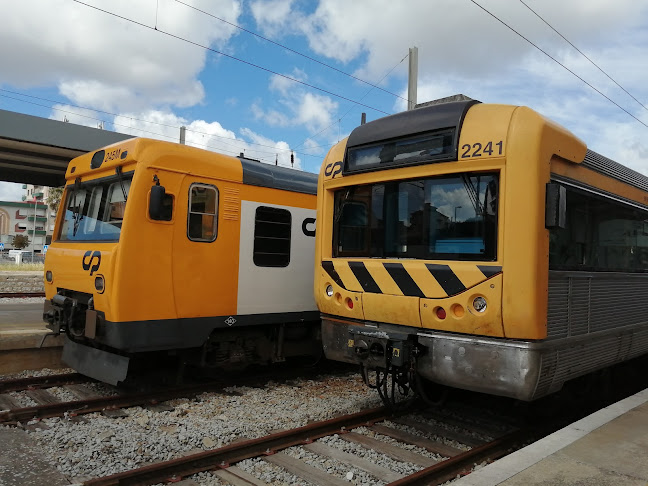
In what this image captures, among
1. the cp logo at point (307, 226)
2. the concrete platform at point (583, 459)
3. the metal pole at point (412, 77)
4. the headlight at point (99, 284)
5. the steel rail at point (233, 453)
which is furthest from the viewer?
the metal pole at point (412, 77)

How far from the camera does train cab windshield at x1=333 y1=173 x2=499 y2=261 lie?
4.38 metres

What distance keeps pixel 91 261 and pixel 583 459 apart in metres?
5.35

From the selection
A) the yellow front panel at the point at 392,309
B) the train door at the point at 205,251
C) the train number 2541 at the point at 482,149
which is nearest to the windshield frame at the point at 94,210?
the train door at the point at 205,251

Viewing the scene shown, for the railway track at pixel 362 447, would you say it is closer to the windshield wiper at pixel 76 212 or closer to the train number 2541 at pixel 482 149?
the train number 2541 at pixel 482 149

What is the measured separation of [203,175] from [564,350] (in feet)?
14.7

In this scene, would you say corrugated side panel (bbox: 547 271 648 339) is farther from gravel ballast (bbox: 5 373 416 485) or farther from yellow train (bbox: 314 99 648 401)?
gravel ballast (bbox: 5 373 416 485)

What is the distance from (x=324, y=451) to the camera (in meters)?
4.79

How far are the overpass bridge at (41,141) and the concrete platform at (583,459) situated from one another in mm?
11111

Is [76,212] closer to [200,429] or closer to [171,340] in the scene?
[171,340]

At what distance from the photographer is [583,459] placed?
3.81 metres

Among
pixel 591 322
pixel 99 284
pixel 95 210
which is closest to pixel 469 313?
pixel 591 322

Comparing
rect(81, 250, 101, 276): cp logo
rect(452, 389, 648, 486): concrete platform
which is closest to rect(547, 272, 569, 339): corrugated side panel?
rect(452, 389, 648, 486): concrete platform

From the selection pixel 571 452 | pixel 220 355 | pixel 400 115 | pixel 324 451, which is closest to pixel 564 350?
pixel 571 452

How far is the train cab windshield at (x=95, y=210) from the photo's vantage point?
617cm
